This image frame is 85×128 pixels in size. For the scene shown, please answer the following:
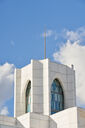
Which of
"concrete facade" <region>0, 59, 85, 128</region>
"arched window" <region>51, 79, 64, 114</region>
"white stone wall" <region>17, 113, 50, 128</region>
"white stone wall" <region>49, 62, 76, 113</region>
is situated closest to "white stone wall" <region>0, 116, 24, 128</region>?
"concrete facade" <region>0, 59, 85, 128</region>

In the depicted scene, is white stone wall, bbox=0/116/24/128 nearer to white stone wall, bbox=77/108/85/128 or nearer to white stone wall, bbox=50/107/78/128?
white stone wall, bbox=50/107/78/128

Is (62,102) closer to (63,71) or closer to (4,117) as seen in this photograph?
(63,71)

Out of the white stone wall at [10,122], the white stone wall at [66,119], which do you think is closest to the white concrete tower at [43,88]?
the white stone wall at [66,119]

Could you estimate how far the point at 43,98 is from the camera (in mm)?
56812

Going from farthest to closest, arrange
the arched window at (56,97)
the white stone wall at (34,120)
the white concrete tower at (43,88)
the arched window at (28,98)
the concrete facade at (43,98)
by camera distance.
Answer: the arched window at (28,98)
the arched window at (56,97)
the white concrete tower at (43,88)
the white stone wall at (34,120)
the concrete facade at (43,98)

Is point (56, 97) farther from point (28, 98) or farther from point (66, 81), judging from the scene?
point (28, 98)

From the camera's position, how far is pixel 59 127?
52.8 m

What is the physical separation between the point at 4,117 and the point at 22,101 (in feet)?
20.3

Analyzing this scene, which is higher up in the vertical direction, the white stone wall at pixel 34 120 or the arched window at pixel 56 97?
the arched window at pixel 56 97

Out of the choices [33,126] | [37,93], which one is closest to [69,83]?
[37,93]

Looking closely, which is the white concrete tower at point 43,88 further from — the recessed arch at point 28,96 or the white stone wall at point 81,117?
the white stone wall at point 81,117

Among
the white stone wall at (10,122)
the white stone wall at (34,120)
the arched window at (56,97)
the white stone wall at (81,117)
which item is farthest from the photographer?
the arched window at (56,97)

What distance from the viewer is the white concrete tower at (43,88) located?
2229 inches

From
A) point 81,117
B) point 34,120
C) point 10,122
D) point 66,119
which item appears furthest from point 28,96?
point 81,117
